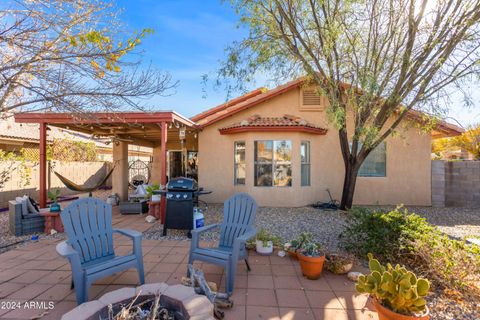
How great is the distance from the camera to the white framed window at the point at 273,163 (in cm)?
891

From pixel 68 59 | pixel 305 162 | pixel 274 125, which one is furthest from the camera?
pixel 305 162

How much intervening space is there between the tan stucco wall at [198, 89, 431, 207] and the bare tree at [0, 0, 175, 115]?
5299mm

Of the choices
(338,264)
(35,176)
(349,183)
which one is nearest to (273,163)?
(349,183)

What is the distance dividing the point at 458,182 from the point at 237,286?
33.9 ft

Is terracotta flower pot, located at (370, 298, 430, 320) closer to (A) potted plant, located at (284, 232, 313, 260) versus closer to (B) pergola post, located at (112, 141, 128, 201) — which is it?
(A) potted plant, located at (284, 232, 313, 260)

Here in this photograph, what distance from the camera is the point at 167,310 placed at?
207 cm

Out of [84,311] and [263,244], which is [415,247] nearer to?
[263,244]

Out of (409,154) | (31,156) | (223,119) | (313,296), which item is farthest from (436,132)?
(31,156)

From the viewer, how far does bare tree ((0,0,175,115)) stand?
11.5ft

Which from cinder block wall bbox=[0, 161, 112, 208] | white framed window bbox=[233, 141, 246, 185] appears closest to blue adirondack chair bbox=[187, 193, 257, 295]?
white framed window bbox=[233, 141, 246, 185]

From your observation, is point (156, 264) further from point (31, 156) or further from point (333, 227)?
point (31, 156)

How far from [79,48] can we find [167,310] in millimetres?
4007

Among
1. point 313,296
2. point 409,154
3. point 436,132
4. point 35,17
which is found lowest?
point 313,296

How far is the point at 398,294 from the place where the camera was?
219 centimetres
